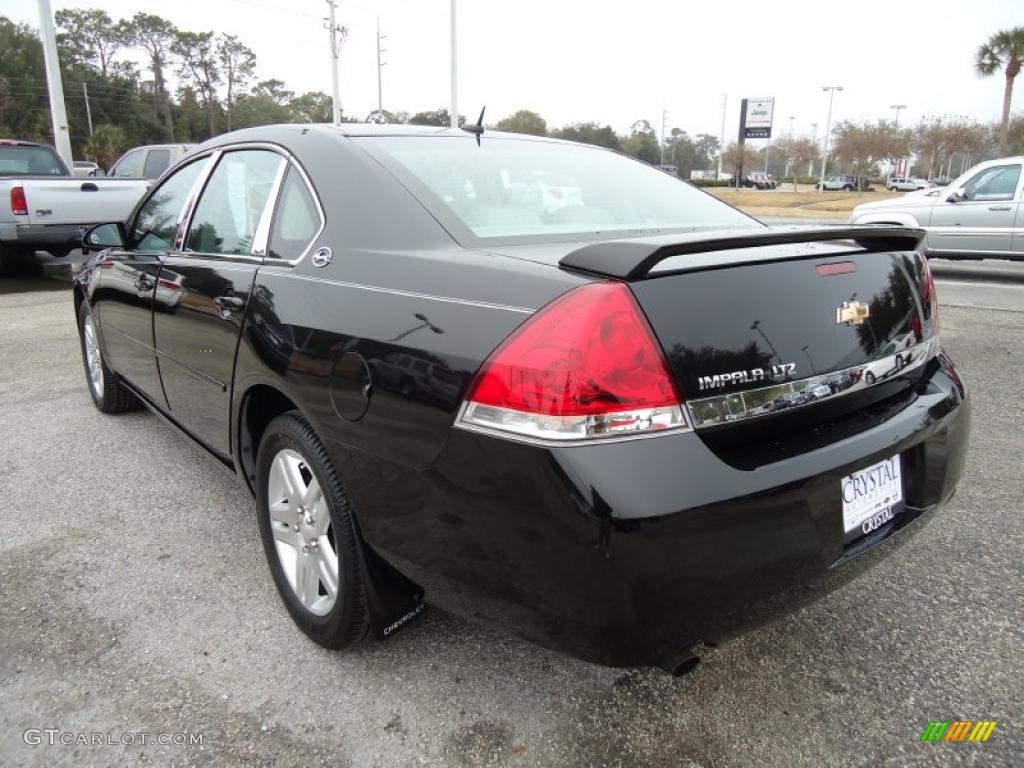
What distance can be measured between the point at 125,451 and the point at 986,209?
1106 cm

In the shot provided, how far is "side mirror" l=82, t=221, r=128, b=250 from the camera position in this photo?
12.6 feet

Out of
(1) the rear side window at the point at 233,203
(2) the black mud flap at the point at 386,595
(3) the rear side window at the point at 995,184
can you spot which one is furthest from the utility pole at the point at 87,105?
(2) the black mud flap at the point at 386,595

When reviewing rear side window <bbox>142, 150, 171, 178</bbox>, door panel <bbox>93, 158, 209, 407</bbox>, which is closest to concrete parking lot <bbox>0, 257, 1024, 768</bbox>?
door panel <bbox>93, 158, 209, 407</bbox>

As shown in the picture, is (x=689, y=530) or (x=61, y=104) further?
(x=61, y=104)

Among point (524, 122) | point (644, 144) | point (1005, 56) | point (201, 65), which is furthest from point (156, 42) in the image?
point (1005, 56)

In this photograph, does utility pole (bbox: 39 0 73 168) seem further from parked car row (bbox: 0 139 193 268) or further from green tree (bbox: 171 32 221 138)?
green tree (bbox: 171 32 221 138)

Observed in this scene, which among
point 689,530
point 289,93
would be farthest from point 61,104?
point 289,93

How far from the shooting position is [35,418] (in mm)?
4480

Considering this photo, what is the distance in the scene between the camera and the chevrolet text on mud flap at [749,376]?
61.0 inches

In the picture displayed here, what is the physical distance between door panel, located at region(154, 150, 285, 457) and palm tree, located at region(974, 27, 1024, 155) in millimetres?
43713

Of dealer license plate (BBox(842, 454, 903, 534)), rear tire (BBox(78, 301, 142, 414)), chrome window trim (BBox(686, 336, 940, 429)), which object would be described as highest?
chrome window trim (BBox(686, 336, 940, 429))

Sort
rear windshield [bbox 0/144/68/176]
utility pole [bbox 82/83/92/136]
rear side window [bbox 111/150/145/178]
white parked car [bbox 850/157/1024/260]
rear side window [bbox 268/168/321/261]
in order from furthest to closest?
1. utility pole [bbox 82/83/92/136]
2. rear side window [bbox 111/150/145/178]
3. rear windshield [bbox 0/144/68/176]
4. white parked car [bbox 850/157/1024/260]
5. rear side window [bbox 268/168/321/261]

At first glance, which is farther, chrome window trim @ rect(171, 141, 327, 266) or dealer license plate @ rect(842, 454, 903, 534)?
chrome window trim @ rect(171, 141, 327, 266)

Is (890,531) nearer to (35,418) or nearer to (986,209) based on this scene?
(35,418)
